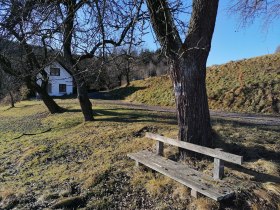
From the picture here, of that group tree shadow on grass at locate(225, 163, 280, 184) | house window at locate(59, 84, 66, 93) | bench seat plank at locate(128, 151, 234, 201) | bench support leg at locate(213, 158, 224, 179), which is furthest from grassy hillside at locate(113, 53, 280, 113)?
house window at locate(59, 84, 66, 93)

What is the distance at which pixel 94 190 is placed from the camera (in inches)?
241

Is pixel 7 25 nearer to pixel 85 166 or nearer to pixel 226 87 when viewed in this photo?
pixel 85 166

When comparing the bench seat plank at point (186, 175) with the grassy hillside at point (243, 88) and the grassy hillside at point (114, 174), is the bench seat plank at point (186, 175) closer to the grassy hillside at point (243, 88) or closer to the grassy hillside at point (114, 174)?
the grassy hillside at point (114, 174)

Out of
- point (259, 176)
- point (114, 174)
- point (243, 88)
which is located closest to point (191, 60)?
point (259, 176)

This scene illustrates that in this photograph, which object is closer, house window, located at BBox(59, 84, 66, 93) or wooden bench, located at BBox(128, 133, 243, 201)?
wooden bench, located at BBox(128, 133, 243, 201)

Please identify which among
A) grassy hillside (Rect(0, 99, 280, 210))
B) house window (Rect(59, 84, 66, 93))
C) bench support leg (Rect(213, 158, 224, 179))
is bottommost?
grassy hillside (Rect(0, 99, 280, 210))

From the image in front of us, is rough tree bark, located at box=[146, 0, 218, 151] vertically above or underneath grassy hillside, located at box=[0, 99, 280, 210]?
above

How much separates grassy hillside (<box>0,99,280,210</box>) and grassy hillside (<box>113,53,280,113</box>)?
991 cm

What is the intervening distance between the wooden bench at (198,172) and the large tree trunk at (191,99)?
1.66 feet

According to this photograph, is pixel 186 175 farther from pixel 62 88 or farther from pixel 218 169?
pixel 62 88

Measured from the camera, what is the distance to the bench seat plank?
485 cm

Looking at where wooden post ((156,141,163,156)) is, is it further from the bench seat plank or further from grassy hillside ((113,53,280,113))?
grassy hillside ((113,53,280,113))

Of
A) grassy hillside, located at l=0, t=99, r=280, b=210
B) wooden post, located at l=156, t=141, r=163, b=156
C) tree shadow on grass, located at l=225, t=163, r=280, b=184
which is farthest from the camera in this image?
wooden post, located at l=156, t=141, r=163, b=156

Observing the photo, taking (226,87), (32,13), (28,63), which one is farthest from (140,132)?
(226,87)
